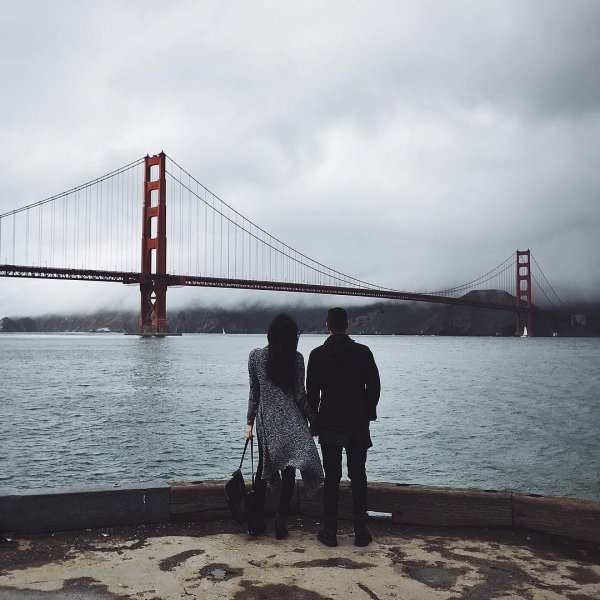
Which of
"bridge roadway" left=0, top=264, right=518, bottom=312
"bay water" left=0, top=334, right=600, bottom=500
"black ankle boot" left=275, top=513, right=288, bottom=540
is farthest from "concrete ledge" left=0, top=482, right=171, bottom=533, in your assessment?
"bridge roadway" left=0, top=264, right=518, bottom=312

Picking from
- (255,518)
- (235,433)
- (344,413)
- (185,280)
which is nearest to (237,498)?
(255,518)

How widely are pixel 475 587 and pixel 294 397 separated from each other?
1387 millimetres

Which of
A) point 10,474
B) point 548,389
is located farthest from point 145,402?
point 548,389

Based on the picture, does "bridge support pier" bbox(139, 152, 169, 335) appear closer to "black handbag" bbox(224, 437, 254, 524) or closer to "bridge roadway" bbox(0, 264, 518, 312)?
"bridge roadway" bbox(0, 264, 518, 312)

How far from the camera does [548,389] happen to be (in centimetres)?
2723

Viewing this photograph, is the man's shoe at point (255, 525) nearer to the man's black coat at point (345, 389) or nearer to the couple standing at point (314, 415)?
the couple standing at point (314, 415)

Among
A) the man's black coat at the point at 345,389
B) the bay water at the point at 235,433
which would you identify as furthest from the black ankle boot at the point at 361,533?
the bay water at the point at 235,433

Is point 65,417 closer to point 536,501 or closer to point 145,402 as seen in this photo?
point 145,402

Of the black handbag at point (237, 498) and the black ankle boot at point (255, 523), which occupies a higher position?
the black handbag at point (237, 498)

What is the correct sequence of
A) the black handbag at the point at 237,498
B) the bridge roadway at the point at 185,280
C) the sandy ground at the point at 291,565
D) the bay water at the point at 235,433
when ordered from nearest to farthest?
the sandy ground at the point at 291,565 → the black handbag at the point at 237,498 → the bay water at the point at 235,433 → the bridge roadway at the point at 185,280

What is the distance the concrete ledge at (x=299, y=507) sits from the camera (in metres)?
3.79

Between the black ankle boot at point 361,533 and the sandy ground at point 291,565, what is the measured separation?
1.8 inches

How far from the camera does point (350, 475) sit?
12.4 feet

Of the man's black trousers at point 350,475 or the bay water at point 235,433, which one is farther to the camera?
the bay water at point 235,433
